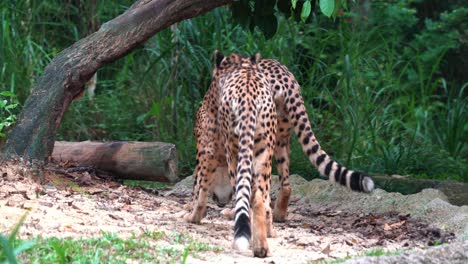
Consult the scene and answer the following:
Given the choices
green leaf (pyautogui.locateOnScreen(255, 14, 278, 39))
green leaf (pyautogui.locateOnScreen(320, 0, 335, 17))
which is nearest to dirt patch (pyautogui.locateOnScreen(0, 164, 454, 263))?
green leaf (pyautogui.locateOnScreen(320, 0, 335, 17))

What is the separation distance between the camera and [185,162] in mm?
8984

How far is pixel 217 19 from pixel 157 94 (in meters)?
1.18

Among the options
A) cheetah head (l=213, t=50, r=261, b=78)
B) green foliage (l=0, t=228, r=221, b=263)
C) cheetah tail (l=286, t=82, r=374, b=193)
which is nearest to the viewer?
green foliage (l=0, t=228, r=221, b=263)

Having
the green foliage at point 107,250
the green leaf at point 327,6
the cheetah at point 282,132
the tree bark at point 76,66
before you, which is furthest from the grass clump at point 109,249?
the tree bark at point 76,66

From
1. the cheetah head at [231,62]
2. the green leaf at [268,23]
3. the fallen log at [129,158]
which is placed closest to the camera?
the cheetah head at [231,62]

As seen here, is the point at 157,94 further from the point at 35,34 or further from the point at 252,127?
the point at 252,127

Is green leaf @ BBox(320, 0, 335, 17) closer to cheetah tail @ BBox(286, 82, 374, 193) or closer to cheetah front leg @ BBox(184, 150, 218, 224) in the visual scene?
cheetah tail @ BBox(286, 82, 374, 193)

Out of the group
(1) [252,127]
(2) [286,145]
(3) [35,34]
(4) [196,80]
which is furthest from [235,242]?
(3) [35,34]

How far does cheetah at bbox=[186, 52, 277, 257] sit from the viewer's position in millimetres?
5062

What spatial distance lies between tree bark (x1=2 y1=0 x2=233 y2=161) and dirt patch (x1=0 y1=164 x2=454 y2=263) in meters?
0.27

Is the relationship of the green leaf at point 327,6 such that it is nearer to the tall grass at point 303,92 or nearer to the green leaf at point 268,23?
the green leaf at point 268,23

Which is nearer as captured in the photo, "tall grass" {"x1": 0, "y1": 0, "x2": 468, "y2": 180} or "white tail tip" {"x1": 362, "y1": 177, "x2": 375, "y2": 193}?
"white tail tip" {"x1": 362, "y1": 177, "x2": 375, "y2": 193}

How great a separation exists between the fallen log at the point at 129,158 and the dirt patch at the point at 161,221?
19cm

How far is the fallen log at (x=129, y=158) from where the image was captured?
7371mm
